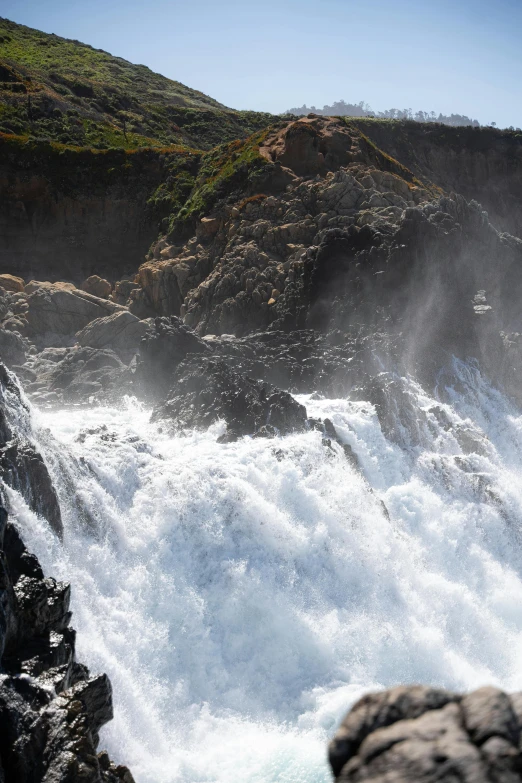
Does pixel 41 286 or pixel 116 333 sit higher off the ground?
pixel 41 286

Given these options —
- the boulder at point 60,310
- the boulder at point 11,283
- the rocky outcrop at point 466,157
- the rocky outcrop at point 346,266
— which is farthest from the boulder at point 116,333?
the rocky outcrop at point 466,157

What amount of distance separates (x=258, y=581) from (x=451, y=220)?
29702mm

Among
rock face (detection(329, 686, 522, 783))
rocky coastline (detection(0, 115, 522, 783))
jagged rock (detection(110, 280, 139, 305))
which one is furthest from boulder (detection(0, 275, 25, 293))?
rock face (detection(329, 686, 522, 783))

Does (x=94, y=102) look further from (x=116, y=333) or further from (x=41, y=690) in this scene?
(x=41, y=690)

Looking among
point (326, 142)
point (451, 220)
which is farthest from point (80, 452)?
point (326, 142)

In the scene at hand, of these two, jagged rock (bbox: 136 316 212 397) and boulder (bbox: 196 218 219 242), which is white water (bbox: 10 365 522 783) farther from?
boulder (bbox: 196 218 219 242)

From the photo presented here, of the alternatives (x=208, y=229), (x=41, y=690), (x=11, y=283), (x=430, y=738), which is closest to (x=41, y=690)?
(x=41, y=690)

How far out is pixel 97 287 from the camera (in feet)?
158

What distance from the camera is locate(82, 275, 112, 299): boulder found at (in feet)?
157

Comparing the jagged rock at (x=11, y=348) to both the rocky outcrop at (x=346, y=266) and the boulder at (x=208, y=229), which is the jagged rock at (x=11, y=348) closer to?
the rocky outcrop at (x=346, y=266)

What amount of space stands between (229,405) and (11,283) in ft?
64.3

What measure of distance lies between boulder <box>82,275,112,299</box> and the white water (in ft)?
50.8

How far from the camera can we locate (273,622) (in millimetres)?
23297

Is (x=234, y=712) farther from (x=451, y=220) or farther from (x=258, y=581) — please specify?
(x=451, y=220)
